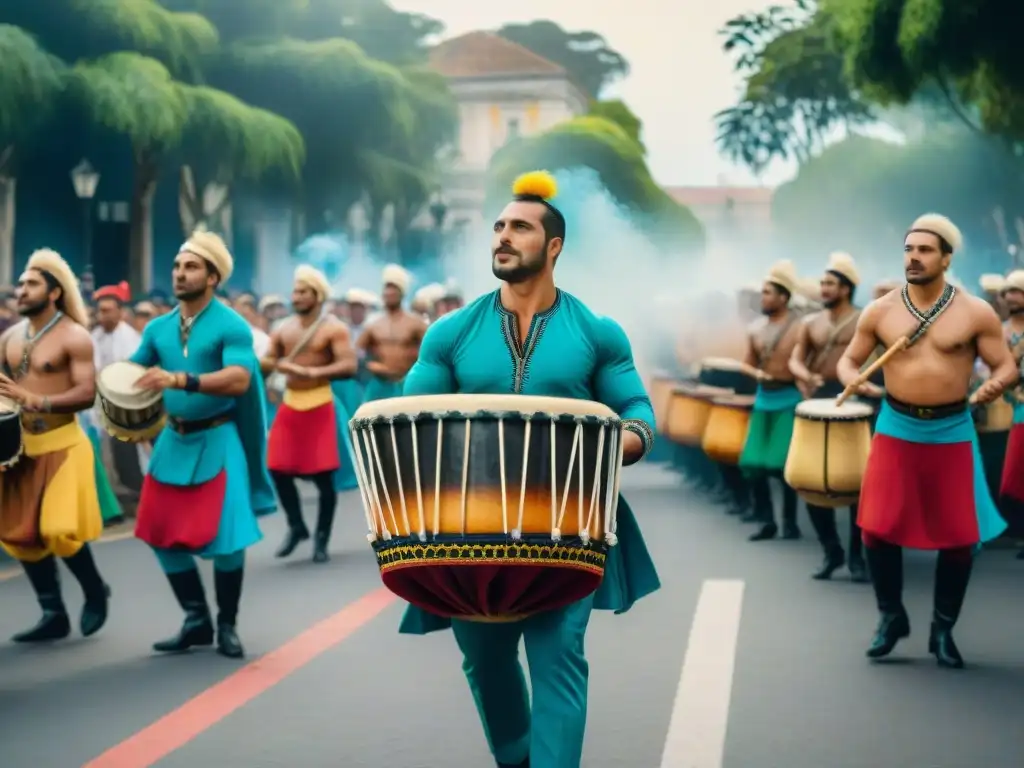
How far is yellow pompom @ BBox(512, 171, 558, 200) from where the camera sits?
230 inches

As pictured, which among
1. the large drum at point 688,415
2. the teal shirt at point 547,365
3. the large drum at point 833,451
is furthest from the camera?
the large drum at point 688,415

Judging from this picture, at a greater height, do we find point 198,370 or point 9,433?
point 198,370

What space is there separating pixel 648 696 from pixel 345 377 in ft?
19.7

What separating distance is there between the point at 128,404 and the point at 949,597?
3.70 meters

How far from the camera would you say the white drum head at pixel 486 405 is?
516cm

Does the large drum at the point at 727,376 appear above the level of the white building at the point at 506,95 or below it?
below

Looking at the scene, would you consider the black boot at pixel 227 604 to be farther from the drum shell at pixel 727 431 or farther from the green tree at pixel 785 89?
the green tree at pixel 785 89

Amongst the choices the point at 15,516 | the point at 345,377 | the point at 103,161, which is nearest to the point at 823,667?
the point at 15,516

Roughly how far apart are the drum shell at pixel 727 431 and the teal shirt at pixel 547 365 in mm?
9256

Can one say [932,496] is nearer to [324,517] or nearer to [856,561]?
[856,561]

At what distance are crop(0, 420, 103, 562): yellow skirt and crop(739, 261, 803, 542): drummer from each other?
560 centimetres

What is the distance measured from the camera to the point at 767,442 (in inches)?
554

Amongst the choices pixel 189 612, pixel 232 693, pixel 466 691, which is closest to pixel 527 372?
pixel 466 691

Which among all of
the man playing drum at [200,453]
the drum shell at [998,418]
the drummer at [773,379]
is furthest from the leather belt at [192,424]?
the drum shell at [998,418]
